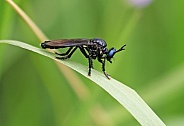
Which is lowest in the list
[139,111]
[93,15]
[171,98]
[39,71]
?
[139,111]

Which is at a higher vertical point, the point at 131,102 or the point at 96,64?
the point at 96,64

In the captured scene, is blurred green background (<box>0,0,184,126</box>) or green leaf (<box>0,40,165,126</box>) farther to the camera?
blurred green background (<box>0,0,184,126</box>)

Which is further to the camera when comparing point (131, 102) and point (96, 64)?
point (96, 64)

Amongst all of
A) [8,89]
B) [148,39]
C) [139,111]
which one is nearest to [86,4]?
[148,39]

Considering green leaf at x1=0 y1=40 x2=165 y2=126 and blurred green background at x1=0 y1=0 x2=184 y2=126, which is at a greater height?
blurred green background at x1=0 y1=0 x2=184 y2=126

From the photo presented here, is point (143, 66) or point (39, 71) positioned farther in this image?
point (143, 66)

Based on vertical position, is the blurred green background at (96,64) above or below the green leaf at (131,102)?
above

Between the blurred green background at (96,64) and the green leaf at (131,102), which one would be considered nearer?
the green leaf at (131,102)

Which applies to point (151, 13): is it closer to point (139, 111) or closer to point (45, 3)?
point (45, 3)
